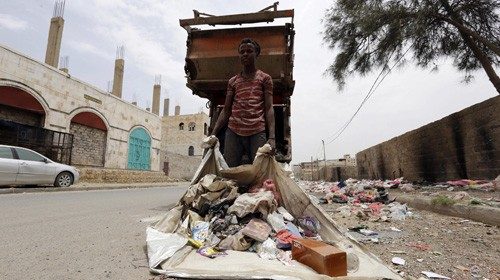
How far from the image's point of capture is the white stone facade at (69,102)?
476 inches

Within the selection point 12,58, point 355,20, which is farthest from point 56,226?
point 12,58

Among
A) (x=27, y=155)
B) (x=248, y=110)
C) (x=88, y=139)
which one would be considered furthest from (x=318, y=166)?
(x=248, y=110)

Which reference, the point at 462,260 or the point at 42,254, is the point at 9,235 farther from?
the point at 462,260

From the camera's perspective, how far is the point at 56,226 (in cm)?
316

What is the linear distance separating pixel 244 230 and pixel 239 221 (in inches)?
10.1

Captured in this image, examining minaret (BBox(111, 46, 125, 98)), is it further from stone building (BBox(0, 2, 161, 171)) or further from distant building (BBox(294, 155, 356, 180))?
distant building (BBox(294, 155, 356, 180))

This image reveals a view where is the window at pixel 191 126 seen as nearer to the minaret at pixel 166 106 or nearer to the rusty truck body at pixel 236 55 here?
the minaret at pixel 166 106

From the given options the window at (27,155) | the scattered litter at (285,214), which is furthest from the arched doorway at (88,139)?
the scattered litter at (285,214)

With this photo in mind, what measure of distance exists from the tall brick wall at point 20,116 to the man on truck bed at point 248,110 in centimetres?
1320

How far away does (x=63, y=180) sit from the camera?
9656mm

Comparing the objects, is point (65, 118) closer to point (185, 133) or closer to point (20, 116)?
point (20, 116)

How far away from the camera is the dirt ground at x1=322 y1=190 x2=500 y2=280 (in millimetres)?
1963

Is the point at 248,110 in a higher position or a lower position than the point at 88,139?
lower

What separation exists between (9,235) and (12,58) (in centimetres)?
1271
